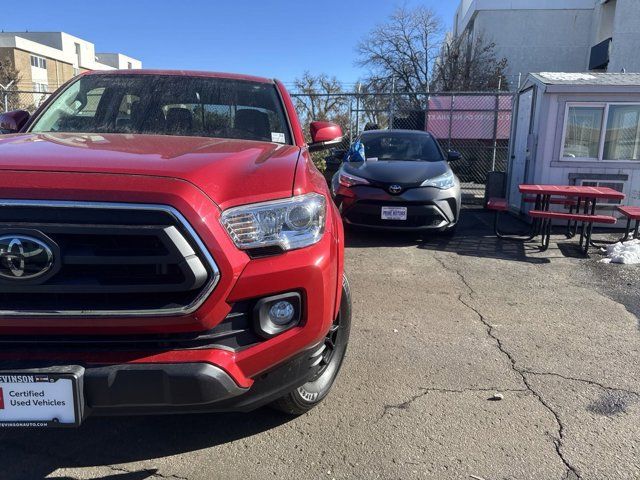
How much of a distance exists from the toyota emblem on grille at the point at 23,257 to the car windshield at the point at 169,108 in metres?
1.45

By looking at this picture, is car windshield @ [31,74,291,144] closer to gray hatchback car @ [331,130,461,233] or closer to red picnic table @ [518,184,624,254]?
gray hatchback car @ [331,130,461,233]

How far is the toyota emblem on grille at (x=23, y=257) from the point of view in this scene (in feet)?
5.69

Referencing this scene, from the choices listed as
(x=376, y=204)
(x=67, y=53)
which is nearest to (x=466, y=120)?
(x=376, y=204)

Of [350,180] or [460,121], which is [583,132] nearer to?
[350,180]

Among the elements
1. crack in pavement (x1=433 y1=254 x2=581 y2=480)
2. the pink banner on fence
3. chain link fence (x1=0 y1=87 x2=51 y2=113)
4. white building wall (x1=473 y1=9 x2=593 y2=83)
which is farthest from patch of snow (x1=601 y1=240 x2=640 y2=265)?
white building wall (x1=473 y1=9 x2=593 y2=83)

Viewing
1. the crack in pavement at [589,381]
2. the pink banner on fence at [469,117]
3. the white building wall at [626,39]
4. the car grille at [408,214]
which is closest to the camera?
the crack in pavement at [589,381]

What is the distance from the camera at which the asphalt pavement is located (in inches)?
90.6

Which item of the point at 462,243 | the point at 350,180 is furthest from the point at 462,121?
the point at 350,180

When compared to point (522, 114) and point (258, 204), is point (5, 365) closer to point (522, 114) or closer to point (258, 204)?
point (258, 204)

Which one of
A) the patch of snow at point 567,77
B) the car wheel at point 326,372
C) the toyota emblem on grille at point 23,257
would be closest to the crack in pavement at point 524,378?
the car wheel at point 326,372

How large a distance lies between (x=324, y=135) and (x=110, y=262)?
2209mm

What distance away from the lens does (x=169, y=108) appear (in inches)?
129

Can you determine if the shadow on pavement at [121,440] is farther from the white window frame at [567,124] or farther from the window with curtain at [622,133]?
the window with curtain at [622,133]

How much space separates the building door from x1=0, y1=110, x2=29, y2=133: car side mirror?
7.37 m
